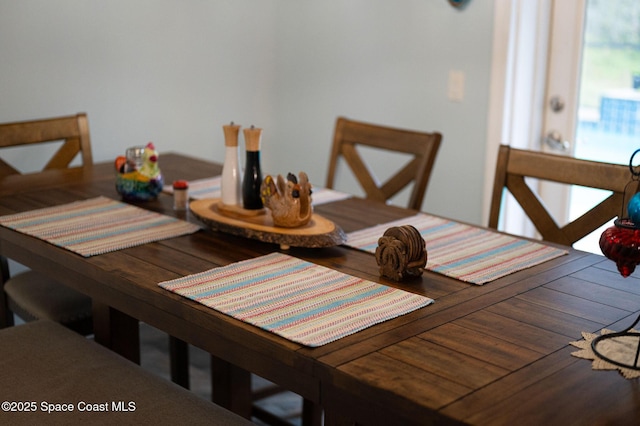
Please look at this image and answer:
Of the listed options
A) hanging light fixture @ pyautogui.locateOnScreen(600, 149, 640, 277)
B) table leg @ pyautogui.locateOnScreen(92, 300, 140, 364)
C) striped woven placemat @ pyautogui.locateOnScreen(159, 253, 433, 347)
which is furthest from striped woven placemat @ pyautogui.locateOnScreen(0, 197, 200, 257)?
hanging light fixture @ pyautogui.locateOnScreen(600, 149, 640, 277)

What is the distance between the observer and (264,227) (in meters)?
1.93

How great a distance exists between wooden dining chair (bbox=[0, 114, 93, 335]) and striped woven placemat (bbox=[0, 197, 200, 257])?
0.16 metres

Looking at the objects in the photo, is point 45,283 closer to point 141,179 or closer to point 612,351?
point 141,179

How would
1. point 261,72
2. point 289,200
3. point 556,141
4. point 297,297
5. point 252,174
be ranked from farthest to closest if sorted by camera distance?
point 261,72 < point 556,141 < point 252,174 < point 289,200 < point 297,297

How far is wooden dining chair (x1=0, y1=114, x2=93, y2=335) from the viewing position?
2.30 m

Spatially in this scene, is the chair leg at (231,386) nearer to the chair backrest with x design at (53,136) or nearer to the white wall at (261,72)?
the chair backrest with x design at (53,136)

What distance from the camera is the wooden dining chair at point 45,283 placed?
7.56 feet

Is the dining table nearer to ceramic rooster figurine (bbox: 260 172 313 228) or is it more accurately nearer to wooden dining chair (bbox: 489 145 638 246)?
ceramic rooster figurine (bbox: 260 172 313 228)

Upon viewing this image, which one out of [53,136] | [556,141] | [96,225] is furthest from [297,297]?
[556,141]

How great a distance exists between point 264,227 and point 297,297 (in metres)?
0.39

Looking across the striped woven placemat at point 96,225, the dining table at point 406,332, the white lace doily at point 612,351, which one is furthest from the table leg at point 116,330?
the white lace doily at point 612,351

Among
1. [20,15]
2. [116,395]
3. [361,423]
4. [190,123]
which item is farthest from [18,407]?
[190,123]

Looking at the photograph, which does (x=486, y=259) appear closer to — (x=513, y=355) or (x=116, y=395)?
(x=513, y=355)

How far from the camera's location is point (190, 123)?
3605 millimetres
